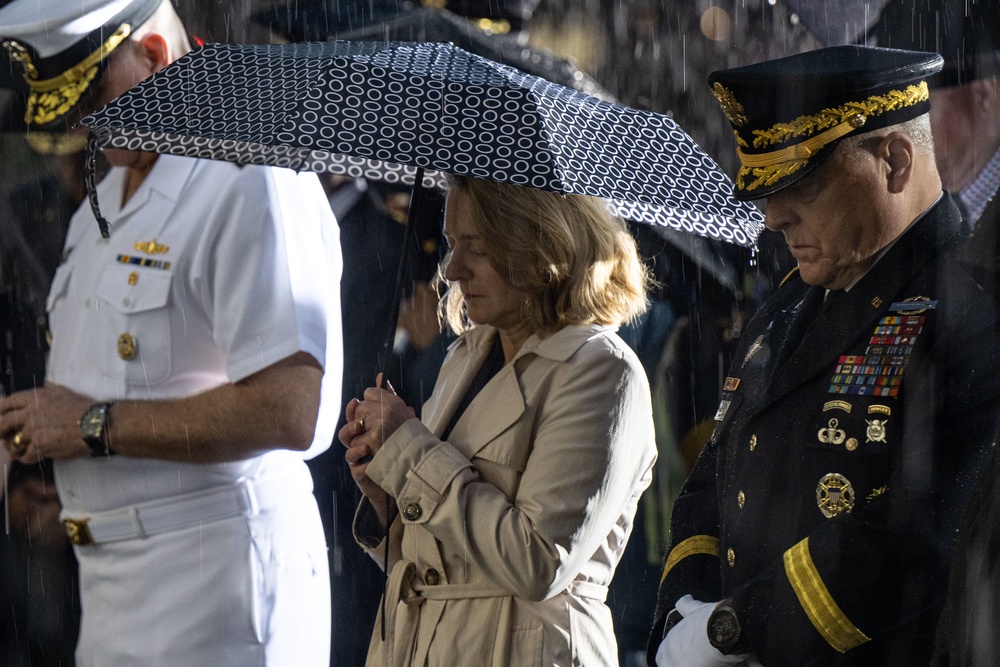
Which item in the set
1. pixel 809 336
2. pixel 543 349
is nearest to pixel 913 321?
pixel 809 336

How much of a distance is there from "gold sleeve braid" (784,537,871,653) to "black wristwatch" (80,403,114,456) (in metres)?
1.68

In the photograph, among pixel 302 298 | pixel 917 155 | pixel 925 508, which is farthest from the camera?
pixel 302 298

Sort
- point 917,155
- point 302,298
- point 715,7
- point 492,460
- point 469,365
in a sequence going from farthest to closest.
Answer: point 715,7 → point 302,298 → point 469,365 → point 492,460 → point 917,155

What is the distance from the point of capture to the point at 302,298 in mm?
3279

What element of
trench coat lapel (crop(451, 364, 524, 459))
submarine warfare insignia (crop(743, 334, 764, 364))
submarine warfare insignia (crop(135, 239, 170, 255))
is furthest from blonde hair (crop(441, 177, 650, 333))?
submarine warfare insignia (crop(135, 239, 170, 255))

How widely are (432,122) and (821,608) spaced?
3.79 ft

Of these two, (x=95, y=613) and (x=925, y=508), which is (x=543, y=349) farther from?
(x=95, y=613)

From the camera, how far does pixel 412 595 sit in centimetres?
280

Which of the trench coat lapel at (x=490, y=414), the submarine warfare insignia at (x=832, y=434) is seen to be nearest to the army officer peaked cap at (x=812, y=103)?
the submarine warfare insignia at (x=832, y=434)

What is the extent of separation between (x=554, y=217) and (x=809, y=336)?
0.61 m

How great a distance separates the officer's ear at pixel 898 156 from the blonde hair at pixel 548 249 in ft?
2.22

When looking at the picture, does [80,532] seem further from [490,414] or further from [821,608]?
[821,608]

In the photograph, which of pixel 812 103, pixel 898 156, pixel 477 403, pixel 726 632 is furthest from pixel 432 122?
pixel 726 632

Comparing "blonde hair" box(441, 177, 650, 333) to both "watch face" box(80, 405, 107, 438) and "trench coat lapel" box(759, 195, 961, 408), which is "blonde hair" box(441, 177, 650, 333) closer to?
"trench coat lapel" box(759, 195, 961, 408)
